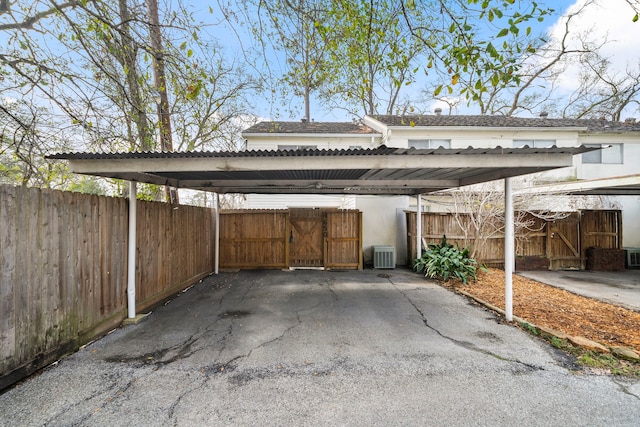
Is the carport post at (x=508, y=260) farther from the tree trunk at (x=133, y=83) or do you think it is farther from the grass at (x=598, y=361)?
the tree trunk at (x=133, y=83)

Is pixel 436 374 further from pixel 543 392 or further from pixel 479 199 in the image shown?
pixel 479 199

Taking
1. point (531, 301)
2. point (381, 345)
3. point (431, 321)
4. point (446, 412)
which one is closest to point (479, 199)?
point (531, 301)

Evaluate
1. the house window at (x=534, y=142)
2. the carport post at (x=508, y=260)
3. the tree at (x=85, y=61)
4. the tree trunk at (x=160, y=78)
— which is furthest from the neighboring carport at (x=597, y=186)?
the tree trunk at (x=160, y=78)

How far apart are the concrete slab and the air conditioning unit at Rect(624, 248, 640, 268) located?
2.24ft

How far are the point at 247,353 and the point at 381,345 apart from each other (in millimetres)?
1732

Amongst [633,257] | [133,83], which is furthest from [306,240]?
[633,257]

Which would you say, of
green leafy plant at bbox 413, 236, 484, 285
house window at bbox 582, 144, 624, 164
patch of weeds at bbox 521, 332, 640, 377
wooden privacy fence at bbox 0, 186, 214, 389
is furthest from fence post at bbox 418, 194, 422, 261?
house window at bbox 582, 144, 624, 164

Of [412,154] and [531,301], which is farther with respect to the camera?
[531,301]

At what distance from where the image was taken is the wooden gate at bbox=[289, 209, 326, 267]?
9.21m

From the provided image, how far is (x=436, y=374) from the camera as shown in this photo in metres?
2.99

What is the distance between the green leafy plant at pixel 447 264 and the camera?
23.0ft

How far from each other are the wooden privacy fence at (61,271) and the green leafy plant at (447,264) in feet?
21.8

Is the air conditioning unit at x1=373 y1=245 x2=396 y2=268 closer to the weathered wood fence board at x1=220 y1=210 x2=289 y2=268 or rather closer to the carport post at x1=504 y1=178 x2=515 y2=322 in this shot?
the weathered wood fence board at x1=220 y1=210 x2=289 y2=268

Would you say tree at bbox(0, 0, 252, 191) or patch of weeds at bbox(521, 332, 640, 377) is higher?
tree at bbox(0, 0, 252, 191)
